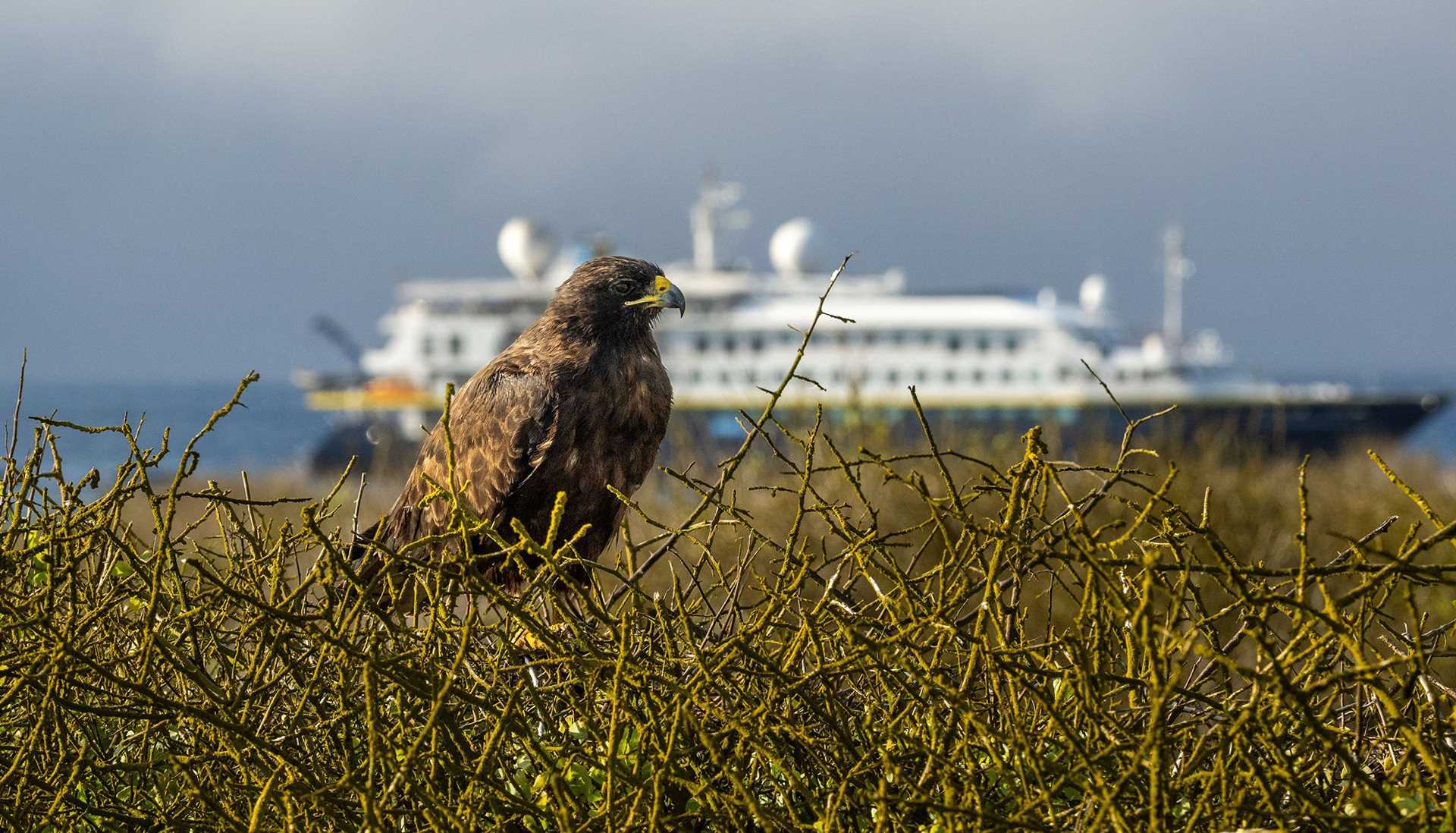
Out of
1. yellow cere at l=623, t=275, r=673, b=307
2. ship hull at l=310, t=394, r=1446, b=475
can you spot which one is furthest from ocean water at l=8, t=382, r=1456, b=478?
yellow cere at l=623, t=275, r=673, b=307

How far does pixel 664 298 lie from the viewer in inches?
148

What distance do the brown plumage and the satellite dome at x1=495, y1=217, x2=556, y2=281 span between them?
1410 inches

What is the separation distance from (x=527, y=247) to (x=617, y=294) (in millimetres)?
36009

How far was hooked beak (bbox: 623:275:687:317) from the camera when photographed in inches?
146

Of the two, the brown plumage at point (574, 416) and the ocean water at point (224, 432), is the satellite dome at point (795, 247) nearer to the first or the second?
the ocean water at point (224, 432)

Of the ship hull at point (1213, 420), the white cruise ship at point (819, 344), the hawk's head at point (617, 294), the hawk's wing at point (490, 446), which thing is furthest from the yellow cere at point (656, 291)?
the white cruise ship at point (819, 344)

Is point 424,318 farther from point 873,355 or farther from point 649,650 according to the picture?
point 649,650

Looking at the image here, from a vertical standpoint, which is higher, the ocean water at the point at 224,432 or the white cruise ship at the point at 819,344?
the white cruise ship at the point at 819,344

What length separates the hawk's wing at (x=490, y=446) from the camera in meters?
3.63

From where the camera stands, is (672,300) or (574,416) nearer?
(574,416)

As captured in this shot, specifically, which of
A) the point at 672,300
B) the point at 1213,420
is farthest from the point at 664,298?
the point at 1213,420

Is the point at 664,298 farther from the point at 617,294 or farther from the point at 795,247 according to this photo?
the point at 795,247

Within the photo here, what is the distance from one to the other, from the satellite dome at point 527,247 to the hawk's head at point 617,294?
35.8m

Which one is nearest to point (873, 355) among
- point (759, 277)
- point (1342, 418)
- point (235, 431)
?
point (759, 277)
